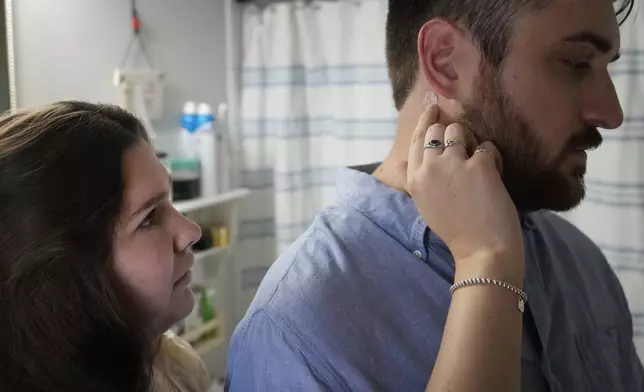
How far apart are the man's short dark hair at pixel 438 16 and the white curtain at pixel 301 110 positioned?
952 millimetres

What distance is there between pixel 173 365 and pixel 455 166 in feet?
1.60

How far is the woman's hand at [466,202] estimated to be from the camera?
645 millimetres

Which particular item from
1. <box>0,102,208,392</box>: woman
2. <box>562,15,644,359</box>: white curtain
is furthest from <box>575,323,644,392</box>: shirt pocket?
<box>562,15,644,359</box>: white curtain

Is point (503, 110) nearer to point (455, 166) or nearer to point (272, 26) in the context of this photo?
point (455, 166)

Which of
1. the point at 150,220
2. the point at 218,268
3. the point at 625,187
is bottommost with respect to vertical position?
the point at 218,268

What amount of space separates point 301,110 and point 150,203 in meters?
1.37

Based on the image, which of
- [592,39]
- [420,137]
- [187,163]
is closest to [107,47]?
[187,163]

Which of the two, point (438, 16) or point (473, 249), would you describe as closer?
point (473, 249)

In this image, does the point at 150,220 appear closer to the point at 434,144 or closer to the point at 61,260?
the point at 61,260

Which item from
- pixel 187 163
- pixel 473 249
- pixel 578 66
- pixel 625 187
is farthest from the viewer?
pixel 187 163

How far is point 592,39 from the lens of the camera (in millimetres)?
740

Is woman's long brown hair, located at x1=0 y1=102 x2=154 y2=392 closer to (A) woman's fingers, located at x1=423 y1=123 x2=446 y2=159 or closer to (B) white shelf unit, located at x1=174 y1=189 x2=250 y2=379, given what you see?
(A) woman's fingers, located at x1=423 y1=123 x2=446 y2=159

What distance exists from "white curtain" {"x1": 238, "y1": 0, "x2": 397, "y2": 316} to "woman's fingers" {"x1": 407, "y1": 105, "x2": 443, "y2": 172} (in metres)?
1.07

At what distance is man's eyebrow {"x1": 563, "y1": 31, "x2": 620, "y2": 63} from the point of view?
2.40 ft
